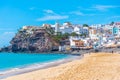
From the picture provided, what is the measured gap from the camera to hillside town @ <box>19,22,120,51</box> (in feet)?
349

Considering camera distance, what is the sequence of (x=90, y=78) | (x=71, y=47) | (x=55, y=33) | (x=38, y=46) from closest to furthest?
(x=90, y=78) < (x=71, y=47) < (x=38, y=46) < (x=55, y=33)

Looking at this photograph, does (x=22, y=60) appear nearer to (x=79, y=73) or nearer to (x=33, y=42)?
(x=79, y=73)

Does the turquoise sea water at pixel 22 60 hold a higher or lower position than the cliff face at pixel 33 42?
lower

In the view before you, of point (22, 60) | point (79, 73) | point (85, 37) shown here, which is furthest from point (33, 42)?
point (79, 73)

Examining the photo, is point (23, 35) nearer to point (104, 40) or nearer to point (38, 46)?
point (38, 46)

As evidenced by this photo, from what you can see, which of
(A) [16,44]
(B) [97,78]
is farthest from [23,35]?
(B) [97,78]

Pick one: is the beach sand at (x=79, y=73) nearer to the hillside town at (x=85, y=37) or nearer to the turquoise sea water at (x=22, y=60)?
the turquoise sea water at (x=22, y=60)

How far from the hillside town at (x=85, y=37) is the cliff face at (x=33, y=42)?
2.98 meters

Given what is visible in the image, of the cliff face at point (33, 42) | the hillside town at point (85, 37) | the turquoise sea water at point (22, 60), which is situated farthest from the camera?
the cliff face at point (33, 42)

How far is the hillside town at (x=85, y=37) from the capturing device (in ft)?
349

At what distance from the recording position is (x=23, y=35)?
126125mm

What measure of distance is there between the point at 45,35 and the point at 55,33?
9.94 metres

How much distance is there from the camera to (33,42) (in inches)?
4562

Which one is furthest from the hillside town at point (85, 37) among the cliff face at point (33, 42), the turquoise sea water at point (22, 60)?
the turquoise sea water at point (22, 60)
